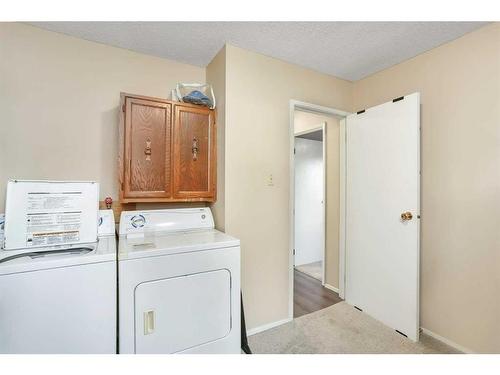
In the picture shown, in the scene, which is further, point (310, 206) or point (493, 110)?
point (310, 206)

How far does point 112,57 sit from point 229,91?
1.01m

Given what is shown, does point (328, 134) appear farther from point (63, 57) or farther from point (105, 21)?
point (63, 57)

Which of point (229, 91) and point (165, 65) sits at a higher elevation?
point (165, 65)

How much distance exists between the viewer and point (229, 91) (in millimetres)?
1946

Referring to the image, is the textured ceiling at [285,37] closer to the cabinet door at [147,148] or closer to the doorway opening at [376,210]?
the doorway opening at [376,210]

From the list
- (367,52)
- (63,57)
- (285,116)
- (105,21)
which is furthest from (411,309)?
(63,57)

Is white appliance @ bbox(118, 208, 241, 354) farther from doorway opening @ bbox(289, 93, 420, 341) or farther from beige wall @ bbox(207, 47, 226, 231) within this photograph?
doorway opening @ bbox(289, 93, 420, 341)

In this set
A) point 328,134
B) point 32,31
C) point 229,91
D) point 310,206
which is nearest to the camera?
point 32,31

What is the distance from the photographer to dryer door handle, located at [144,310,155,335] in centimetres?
134

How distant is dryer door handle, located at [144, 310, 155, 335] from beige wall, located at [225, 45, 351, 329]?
793 millimetres

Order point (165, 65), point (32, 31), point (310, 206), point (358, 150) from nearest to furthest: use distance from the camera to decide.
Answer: point (32, 31), point (165, 65), point (358, 150), point (310, 206)

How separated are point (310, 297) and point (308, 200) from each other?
1.58 m

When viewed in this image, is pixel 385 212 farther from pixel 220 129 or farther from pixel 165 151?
pixel 165 151

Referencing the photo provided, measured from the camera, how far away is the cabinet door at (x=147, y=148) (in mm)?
1748
